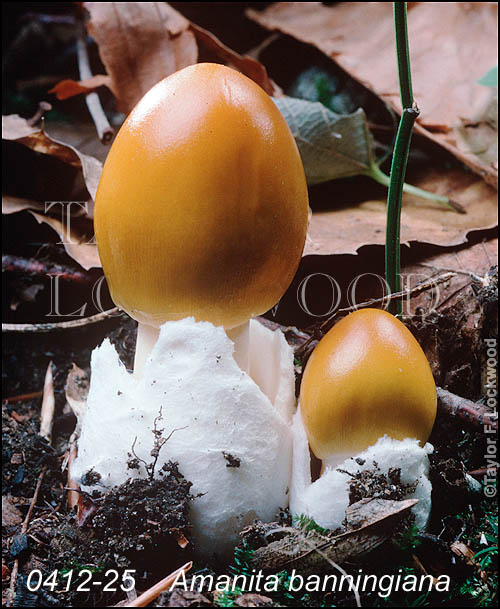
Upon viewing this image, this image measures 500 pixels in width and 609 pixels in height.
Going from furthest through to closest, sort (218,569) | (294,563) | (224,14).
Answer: (224,14)
(218,569)
(294,563)

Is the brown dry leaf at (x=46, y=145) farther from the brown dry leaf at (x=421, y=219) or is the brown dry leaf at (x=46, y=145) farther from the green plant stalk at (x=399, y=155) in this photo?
→ the green plant stalk at (x=399, y=155)

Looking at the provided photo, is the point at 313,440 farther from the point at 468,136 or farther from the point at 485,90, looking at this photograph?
the point at 485,90

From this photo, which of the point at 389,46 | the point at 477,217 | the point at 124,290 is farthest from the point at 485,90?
the point at 124,290

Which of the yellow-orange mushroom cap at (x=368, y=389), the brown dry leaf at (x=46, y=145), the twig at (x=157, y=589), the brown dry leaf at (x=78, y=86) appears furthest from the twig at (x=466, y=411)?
the brown dry leaf at (x=78, y=86)

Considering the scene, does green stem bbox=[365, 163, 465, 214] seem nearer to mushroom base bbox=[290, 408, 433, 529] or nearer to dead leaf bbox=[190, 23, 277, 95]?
dead leaf bbox=[190, 23, 277, 95]

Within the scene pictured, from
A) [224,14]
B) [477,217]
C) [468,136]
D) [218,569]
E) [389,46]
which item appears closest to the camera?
[218,569]

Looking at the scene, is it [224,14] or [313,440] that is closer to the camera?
[313,440]

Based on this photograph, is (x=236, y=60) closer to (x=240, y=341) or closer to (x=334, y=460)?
(x=240, y=341)
